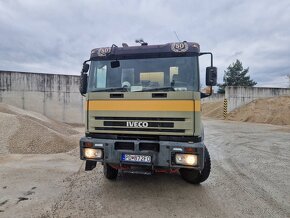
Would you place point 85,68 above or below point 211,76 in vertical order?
above

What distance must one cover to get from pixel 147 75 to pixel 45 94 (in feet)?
56.4

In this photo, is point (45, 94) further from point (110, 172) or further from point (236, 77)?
point (236, 77)

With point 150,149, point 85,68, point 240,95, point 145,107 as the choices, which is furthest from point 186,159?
point 240,95

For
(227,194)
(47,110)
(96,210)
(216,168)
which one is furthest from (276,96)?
(96,210)

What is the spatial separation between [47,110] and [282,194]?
60.4 feet

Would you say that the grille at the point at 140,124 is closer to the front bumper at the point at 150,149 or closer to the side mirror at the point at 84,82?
the front bumper at the point at 150,149

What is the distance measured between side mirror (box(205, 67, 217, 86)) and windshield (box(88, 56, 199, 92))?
33cm

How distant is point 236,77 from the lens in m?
51.5

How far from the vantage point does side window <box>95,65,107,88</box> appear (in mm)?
5153

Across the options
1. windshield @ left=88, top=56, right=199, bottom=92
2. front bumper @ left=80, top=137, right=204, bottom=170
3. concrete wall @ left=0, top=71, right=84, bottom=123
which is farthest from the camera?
concrete wall @ left=0, top=71, right=84, bottom=123

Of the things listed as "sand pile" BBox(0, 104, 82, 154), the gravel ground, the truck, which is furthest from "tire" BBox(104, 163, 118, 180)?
"sand pile" BBox(0, 104, 82, 154)

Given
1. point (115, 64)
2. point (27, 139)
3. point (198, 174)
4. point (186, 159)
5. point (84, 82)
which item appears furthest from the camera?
point (27, 139)

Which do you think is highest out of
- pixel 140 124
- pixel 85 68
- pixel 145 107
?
pixel 85 68

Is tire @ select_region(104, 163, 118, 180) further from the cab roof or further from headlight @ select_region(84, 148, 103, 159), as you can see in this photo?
the cab roof
